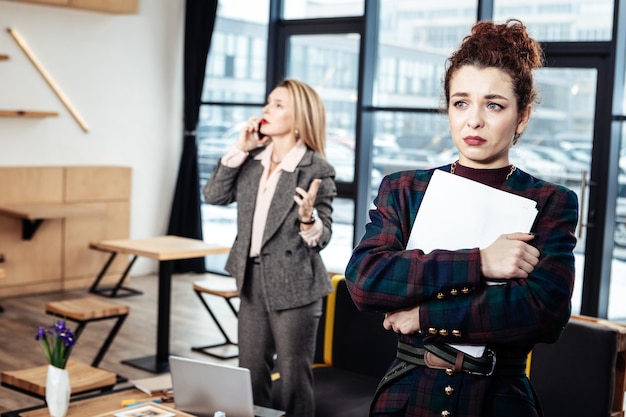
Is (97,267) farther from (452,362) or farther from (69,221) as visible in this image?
(452,362)

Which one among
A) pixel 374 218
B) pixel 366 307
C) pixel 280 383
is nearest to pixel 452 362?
pixel 366 307

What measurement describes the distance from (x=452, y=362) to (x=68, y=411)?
1.63 m

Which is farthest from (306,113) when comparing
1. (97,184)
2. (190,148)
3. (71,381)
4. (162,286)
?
(190,148)

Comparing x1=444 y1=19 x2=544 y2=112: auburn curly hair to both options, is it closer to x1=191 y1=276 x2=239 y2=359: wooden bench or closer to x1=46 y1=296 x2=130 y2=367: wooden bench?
x1=46 y1=296 x2=130 y2=367: wooden bench

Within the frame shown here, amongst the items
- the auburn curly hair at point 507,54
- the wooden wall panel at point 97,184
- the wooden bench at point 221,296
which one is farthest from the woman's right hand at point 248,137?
the wooden wall panel at point 97,184

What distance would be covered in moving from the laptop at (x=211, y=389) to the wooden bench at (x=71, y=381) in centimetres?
88

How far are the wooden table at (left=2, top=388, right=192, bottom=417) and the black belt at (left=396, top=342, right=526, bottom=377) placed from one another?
4.01 ft

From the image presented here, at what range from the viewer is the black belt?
1587 mm

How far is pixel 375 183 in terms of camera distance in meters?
7.18

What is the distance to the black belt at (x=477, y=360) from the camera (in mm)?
1587

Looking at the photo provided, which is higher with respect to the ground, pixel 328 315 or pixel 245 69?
pixel 245 69

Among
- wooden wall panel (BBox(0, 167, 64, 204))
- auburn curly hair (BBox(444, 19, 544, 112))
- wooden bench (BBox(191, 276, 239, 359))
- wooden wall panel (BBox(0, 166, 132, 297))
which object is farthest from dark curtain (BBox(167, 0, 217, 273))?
auburn curly hair (BBox(444, 19, 544, 112))

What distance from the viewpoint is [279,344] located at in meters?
3.23

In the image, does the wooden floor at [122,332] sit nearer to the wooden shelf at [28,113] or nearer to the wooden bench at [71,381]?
the wooden bench at [71,381]
